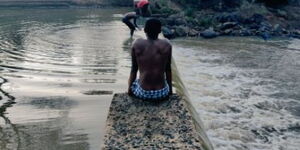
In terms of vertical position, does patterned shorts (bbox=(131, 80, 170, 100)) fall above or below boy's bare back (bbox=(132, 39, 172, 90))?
below

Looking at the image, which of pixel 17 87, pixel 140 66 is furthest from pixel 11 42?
pixel 140 66

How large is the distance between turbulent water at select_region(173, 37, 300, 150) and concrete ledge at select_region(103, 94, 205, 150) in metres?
2.32

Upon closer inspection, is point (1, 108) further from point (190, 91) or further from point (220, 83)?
point (220, 83)

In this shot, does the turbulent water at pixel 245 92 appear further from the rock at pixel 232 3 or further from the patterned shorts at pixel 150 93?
the rock at pixel 232 3

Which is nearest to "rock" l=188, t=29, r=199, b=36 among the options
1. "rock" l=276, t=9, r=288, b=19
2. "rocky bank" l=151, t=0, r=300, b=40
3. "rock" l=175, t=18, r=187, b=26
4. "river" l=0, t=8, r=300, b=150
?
"rocky bank" l=151, t=0, r=300, b=40

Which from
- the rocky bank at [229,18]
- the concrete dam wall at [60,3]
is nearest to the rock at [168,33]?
the rocky bank at [229,18]

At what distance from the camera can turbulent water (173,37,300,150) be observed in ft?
25.4

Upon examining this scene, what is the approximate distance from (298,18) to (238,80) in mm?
17769

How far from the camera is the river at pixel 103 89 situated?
592cm

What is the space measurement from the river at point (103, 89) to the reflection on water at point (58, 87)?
15 millimetres

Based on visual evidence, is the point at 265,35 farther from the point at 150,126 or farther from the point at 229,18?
the point at 150,126

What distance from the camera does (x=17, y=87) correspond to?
8.11 m

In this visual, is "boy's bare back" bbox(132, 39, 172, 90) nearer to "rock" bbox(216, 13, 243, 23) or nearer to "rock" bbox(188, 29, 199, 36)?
"rock" bbox(188, 29, 199, 36)

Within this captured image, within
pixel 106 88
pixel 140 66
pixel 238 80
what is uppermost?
pixel 140 66
